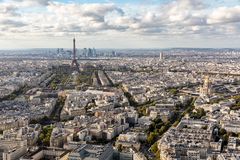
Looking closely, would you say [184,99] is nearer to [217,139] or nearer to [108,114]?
[108,114]

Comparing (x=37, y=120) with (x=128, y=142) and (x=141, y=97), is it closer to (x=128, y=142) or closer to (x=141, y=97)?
(x=128, y=142)

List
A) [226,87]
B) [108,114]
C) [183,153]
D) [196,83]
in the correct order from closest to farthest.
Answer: [183,153], [108,114], [226,87], [196,83]

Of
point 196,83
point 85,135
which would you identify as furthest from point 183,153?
point 196,83

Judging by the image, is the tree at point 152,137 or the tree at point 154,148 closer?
the tree at point 154,148

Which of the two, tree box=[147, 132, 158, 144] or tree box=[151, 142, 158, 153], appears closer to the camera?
tree box=[151, 142, 158, 153]

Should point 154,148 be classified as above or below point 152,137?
below

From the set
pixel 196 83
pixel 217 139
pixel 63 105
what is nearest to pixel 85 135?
pixel 217 139

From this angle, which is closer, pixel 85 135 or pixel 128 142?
pixel 128 142

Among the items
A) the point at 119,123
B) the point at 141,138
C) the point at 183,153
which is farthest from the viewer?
the point at 119,123

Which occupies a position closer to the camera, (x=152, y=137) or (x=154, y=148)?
(x=154, y=148)
